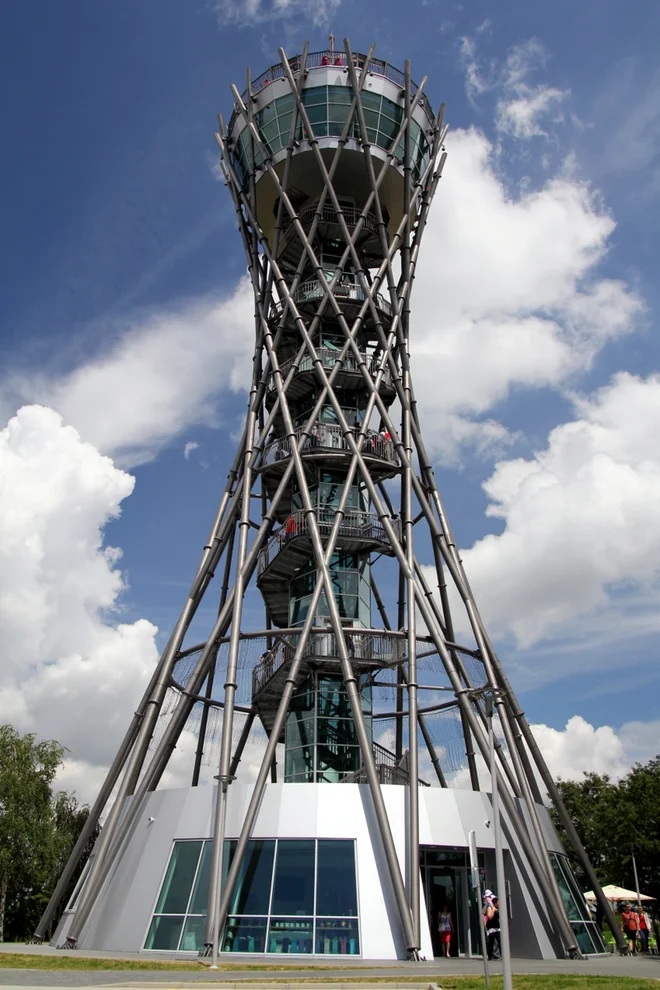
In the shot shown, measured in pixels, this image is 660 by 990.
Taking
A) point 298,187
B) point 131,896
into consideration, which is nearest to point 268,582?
point 131,896

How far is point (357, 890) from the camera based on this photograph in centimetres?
1845

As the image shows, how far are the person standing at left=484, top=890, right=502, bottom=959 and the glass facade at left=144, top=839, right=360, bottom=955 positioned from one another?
289 cm

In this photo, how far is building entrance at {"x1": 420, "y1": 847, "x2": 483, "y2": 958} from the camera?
69.8 feet

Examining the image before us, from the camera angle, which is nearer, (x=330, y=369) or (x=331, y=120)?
(x=330, y=369)

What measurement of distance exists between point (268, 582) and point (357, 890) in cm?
1189

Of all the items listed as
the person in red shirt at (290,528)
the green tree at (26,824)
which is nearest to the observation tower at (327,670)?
the person in red shirt at (290,528)

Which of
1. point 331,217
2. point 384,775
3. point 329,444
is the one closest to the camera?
point 384,775

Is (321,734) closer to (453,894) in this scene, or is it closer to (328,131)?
(453,894)

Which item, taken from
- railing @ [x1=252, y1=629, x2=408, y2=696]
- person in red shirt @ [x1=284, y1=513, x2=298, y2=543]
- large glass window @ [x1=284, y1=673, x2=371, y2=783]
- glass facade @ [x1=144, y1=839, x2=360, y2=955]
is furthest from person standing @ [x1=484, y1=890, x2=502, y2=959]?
person in red shirt @ [x1=284, y1=513, x2=298, y2=543]

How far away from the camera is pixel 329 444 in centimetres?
2888

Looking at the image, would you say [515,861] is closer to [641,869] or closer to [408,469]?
[408,469]

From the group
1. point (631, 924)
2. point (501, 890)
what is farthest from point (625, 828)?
point (501, 890)

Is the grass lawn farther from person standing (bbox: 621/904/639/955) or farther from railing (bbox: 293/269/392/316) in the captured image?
railing (bbox: 293/269/392/316)

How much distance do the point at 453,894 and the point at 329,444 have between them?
14.6 metres
